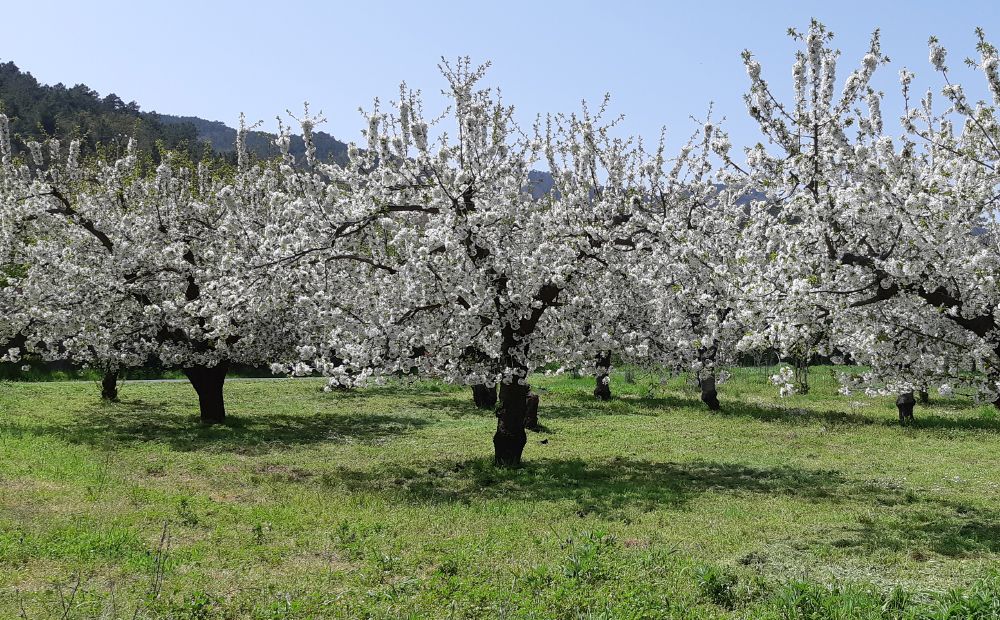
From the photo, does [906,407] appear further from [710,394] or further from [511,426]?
[511,426]

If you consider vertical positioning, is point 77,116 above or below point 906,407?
above

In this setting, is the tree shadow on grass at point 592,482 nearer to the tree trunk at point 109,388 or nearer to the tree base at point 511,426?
the tree base at point 511,426

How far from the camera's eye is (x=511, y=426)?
744 inches

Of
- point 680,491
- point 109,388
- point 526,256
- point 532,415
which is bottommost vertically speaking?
point 680,491

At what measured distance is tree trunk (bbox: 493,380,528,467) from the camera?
18.7 meters

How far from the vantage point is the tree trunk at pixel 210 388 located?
86.2ft

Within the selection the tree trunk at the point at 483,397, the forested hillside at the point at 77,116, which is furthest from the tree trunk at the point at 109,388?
the forested hillside at the point at 77,116

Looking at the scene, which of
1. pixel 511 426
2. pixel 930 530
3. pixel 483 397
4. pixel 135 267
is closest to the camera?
pixel 930 530

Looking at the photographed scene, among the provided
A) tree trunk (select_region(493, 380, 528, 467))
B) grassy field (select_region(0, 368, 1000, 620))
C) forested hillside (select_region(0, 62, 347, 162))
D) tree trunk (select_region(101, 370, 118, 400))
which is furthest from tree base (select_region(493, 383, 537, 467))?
forested hillside (select_region(0, 62, 347, 162))

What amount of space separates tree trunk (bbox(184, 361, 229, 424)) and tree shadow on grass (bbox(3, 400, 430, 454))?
510mm

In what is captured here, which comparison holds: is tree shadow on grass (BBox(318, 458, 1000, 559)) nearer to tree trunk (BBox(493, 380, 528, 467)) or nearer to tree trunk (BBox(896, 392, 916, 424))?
tree trunk (BBox(493, 380, 528, 467))

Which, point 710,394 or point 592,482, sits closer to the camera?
point 592,482

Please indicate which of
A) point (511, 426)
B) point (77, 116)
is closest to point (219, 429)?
point (511, 426)

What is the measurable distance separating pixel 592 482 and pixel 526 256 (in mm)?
5593
